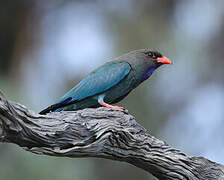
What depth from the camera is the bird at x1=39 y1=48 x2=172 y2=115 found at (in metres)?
6.54

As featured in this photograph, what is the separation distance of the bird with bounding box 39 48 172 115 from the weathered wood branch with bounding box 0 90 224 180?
1.09 metres

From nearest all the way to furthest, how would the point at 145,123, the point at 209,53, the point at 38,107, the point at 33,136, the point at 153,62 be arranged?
the point at 33,136
the point at 153,62
the point at 38,107
the point at 145,123
the point at 209,53

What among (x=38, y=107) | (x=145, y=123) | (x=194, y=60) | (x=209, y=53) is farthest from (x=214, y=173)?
(x=209, y=53)

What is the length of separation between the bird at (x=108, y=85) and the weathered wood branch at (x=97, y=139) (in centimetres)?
109

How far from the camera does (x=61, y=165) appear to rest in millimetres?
8789

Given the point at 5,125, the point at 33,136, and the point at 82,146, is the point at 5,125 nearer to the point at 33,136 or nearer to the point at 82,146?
the point at 33,136

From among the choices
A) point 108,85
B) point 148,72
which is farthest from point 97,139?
point 148,72

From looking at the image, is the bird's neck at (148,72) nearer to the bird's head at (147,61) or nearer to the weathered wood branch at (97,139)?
the bird's head at (147,61)

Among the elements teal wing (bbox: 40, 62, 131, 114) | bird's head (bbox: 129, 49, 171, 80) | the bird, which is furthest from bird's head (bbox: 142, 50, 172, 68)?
teal wing (bbox: 40, 62, 131, 114)

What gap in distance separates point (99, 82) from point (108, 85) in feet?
0.46

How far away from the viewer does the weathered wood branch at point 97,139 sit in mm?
4250

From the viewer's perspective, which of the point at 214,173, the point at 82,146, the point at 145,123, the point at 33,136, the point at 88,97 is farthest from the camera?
the point at 145,123

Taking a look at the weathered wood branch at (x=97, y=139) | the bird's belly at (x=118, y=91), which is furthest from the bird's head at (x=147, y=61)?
the weathered wood branch at (x=97, y=139)

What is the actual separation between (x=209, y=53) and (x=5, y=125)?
1027cm
